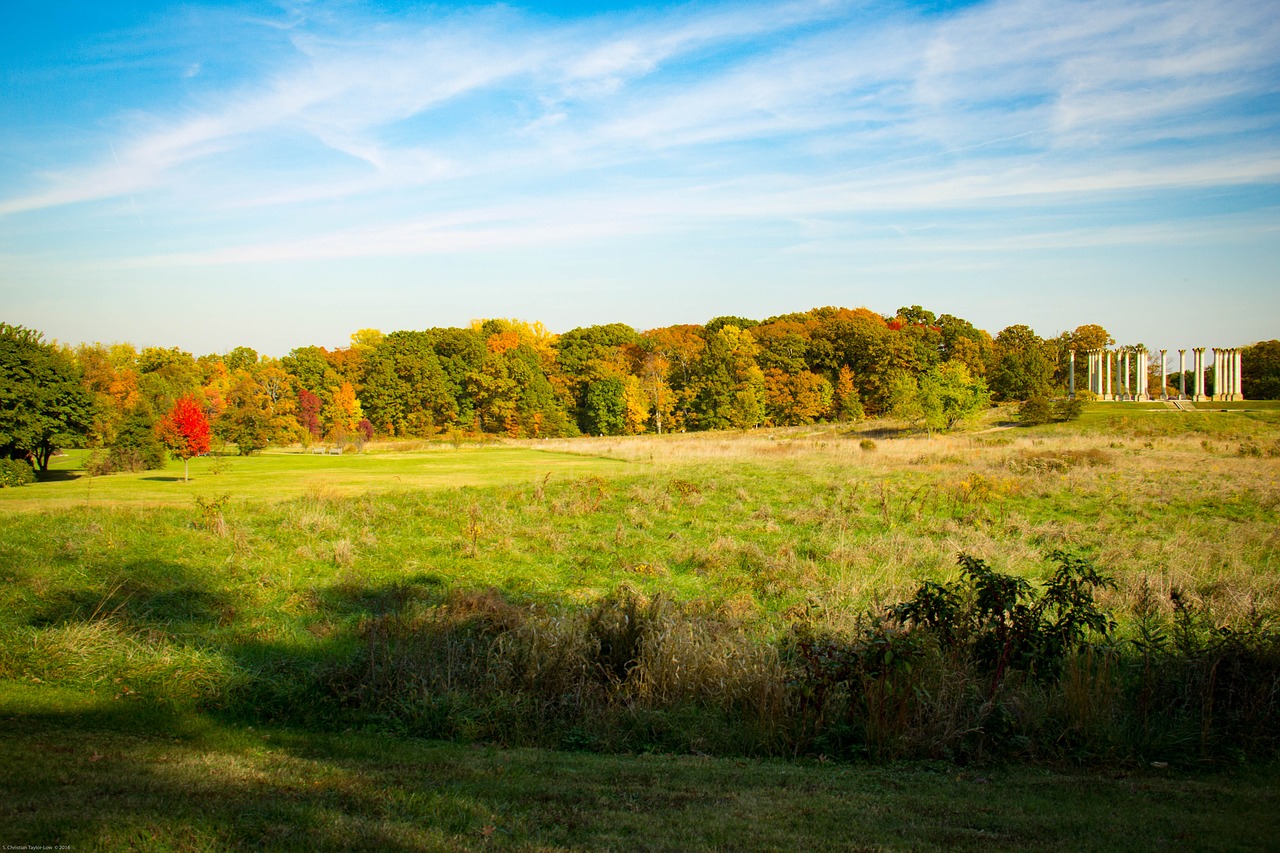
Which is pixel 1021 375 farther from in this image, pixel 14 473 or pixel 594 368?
pixel 14 473

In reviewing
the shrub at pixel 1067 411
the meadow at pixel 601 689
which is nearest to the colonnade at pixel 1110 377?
the shrub at pixel 1067 411

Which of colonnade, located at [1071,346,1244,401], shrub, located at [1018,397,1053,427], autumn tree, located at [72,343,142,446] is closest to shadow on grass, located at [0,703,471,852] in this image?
autumn tree, located at [72,343,142,446]

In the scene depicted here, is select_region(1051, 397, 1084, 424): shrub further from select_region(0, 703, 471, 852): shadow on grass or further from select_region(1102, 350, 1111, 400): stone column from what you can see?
select_region(0, 703, 471, 852): shadow on grass

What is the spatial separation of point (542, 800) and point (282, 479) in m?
25.5

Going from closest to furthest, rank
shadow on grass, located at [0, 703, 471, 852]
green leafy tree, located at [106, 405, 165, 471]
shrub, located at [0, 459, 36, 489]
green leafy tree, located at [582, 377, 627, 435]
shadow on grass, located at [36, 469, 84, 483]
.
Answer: shadow on grass, located at [0, 703, 471, 852]
shrub, located at [0, 459, 36, 489]
shadow on grass, located at [36, 469, 84, 483]
green leafy tree, located at [106, 405, 165, 471]
green leafy tree, located at [582, 377, 627, 435]

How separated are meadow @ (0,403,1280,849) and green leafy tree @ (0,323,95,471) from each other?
13.0 m

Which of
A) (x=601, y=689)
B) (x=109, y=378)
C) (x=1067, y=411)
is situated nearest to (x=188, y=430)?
(x=601, y=689)

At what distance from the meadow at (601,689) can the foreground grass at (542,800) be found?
0.03m

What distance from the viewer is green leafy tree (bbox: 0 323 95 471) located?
29.2 m

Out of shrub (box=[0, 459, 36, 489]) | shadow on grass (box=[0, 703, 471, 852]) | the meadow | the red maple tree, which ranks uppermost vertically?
the red maple tree

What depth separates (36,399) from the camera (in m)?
29.8

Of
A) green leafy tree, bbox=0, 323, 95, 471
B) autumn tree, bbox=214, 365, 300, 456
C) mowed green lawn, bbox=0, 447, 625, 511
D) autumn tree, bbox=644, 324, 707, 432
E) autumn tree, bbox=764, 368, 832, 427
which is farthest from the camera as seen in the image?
autumn tree, bbox=644, 324, 707, 432

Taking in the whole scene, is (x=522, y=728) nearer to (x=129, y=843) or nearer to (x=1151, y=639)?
(x=129, y=843)

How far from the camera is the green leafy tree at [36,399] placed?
29.2 metres
